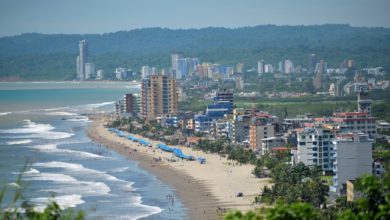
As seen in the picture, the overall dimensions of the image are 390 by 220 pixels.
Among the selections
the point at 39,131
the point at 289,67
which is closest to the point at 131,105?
the point at 39,131

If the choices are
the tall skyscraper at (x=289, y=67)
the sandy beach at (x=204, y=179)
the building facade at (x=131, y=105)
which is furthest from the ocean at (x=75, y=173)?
the tall skyscraper at (x=289, y=67)

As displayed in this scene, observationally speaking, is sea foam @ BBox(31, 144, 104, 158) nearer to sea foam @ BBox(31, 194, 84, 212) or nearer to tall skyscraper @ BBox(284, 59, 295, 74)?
sea foam @ BBox(31, 194, 84, 212)

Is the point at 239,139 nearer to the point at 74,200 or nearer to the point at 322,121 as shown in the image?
the point at 322,121

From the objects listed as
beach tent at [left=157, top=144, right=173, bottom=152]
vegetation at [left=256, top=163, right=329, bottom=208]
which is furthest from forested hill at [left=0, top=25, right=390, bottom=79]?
vegetation at [left=256, top=163, right=329, bottom=208]

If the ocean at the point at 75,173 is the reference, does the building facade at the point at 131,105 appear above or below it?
above

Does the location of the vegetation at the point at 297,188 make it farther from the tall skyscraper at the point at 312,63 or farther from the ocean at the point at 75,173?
the tall skyscraper at the point at 312,63

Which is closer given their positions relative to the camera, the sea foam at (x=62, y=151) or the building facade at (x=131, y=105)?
the sea foam at (x=62, y=151)
